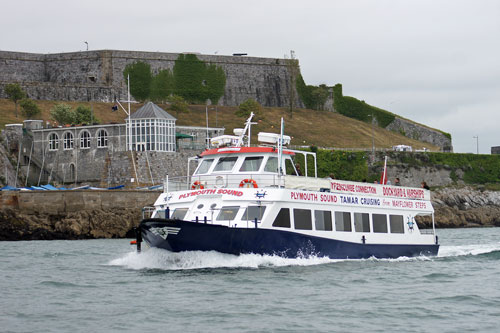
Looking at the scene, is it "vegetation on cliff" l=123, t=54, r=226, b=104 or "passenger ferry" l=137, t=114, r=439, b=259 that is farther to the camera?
"vegetation on cliff" l=123, t=54, r=226, b=104

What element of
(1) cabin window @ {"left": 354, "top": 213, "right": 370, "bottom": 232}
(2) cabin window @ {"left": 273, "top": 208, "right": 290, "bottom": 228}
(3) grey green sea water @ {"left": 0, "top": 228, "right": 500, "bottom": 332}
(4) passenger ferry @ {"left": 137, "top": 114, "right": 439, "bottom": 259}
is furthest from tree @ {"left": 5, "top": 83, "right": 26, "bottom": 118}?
(2) cabin window @ {"left": 273, "top": 208, "right": 290, "bottom": 228}

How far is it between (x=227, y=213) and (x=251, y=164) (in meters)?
2.89

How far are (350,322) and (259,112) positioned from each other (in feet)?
246

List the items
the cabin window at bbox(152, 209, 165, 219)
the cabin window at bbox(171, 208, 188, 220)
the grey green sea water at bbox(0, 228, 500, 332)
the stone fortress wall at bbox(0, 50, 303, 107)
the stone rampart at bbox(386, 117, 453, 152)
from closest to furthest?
the grey green sea water at bbox(0, 228, 500, 332) → the cabin window at bbox(171, 208, 188, 220) → the cabin window at bbox(152, 209, 165, 219) → the stone fortress wall at bbox(0, 50, 303, 107) → the stone rampart at bbox(386, 117, 453, 152)

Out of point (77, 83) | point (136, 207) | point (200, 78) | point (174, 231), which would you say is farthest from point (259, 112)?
point (174, 231)

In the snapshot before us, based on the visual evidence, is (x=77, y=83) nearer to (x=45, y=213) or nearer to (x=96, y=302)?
(x=45, y=213)

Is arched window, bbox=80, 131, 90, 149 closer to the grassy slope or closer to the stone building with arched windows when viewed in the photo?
the stone building with arched windows

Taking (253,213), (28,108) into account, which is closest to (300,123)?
(28,108)

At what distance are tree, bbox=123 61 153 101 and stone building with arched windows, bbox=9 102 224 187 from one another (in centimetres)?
2783

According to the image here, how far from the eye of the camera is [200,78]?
336 feet

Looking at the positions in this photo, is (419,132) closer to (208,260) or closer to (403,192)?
(403,192)

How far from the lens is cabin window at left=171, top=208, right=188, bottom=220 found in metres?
27.0

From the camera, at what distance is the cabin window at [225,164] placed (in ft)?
94.4

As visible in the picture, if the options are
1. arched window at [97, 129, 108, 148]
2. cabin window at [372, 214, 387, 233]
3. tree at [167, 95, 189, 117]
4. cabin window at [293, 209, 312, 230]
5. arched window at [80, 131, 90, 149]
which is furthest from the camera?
tree at [167, 95, 189, 117]
